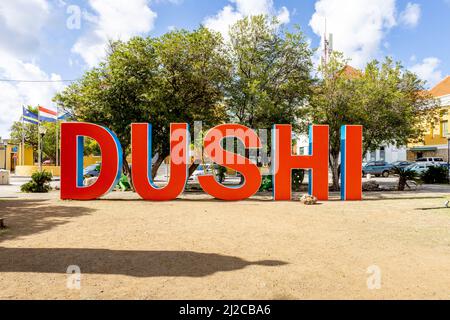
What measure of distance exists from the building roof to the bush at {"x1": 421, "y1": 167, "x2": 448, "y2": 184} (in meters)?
18.4

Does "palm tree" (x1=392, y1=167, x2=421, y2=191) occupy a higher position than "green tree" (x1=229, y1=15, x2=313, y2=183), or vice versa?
"green tree" (x1=229, y1=15, x2=313, y2=183)

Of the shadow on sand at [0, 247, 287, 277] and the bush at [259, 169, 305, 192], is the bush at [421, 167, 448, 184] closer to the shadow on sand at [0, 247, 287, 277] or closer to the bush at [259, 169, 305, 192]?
the bush at [259, 169, 305, 192]

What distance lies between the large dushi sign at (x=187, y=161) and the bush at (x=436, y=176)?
52.2 feet

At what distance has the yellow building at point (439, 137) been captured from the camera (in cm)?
4025

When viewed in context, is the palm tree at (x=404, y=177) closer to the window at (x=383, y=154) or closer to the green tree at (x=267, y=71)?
the green tree at (x=267, y=71)

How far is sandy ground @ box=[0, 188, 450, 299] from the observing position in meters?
4.57

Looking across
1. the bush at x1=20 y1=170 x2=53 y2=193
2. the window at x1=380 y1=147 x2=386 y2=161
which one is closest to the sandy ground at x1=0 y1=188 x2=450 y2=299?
the bush at x1=20 y1=170 x2=53 y2=193

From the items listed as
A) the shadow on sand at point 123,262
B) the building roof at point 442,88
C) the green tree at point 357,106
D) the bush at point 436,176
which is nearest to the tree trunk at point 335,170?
the green tree at point 357,106

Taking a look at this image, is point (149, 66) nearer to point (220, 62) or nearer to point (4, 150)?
point (220, 62)

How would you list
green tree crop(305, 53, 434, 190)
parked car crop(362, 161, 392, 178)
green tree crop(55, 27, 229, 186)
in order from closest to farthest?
green tree crop(55, 27, 229, 186) → green tree crop(305, 53, 434, 190) → parked car crop(362, 161, 392, 178)

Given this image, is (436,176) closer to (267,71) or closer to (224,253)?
(267,71)

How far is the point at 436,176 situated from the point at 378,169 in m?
8.06
